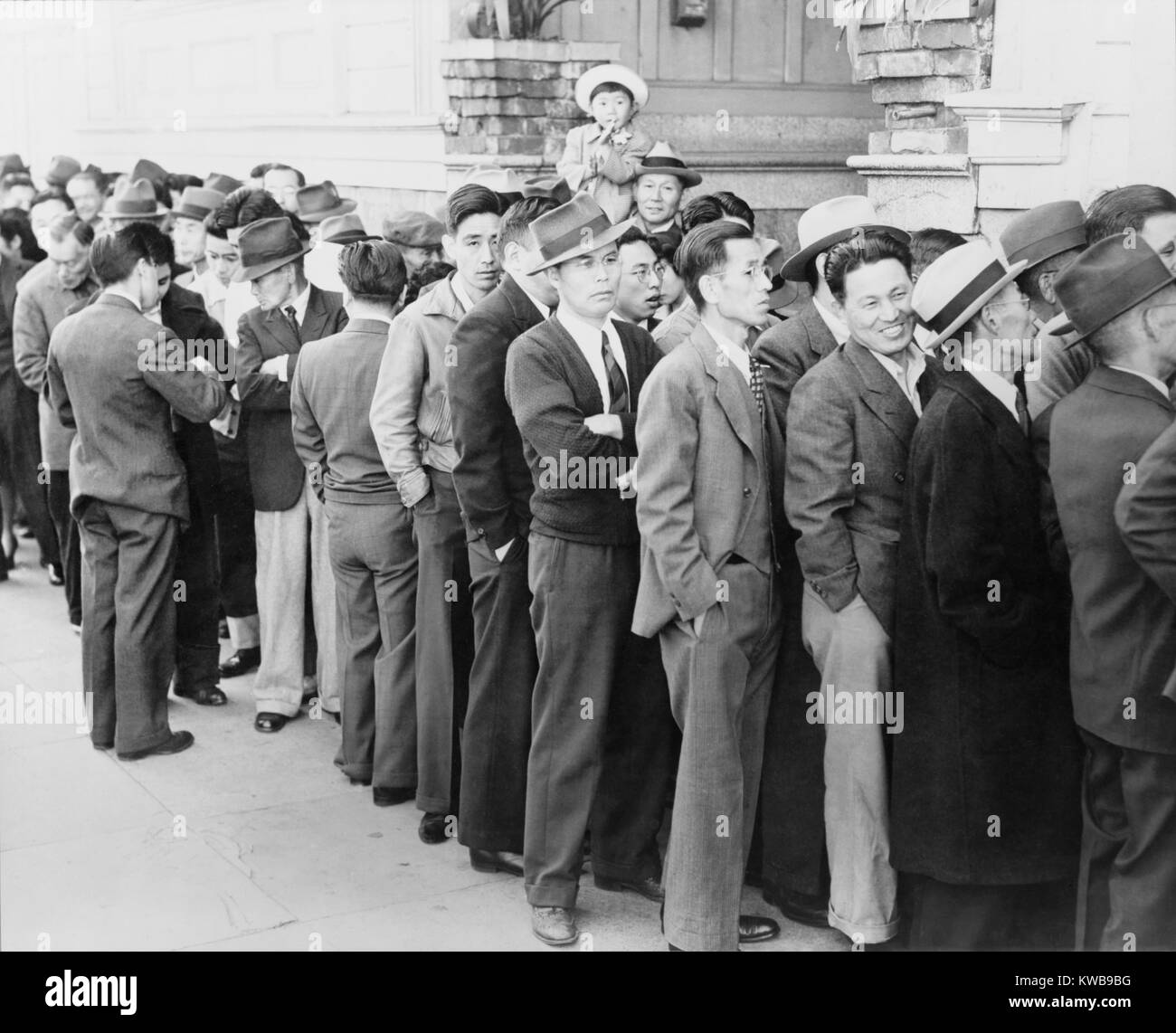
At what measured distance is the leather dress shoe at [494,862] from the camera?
4918mm

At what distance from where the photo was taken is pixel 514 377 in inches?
176

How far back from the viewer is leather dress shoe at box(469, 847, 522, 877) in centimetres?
492

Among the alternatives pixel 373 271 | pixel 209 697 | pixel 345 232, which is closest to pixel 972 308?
pixel 373 271

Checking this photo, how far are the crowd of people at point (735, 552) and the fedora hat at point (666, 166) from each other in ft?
2.76

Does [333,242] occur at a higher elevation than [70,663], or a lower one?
Answer: higher

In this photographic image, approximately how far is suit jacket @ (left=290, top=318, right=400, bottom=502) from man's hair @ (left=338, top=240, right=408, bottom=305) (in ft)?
0.31

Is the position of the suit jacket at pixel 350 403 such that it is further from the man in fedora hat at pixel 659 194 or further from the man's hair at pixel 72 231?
the man's hair at pixel 72 231

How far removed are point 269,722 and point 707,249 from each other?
3087 millimetres

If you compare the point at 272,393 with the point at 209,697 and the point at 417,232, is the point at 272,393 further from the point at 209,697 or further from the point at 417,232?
the point at 209,697

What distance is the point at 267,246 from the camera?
6.09 meters

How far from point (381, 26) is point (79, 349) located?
16.1 ft

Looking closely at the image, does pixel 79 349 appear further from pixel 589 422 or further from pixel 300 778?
pixel 589 422

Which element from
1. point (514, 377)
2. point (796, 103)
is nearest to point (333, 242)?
point (514, 377)

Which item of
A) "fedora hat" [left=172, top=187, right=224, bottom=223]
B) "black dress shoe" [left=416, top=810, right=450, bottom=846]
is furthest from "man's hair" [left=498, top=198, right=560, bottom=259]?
"fedora hat" [left=172, top=187, right=224, bottom=223]
